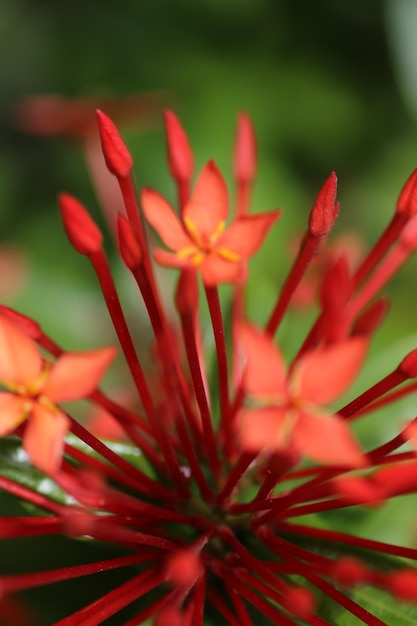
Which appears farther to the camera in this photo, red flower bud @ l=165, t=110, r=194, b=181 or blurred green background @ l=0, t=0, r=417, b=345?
blurred green background @ l=0, t=0, r=417, b=345

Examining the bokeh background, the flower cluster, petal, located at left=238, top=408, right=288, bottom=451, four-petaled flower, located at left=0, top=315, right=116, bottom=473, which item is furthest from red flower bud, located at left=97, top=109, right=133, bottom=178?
the bokeh background

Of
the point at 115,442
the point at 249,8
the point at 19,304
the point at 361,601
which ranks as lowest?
the point at 361,601

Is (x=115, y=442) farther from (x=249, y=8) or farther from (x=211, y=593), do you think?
(x=249, y=8)

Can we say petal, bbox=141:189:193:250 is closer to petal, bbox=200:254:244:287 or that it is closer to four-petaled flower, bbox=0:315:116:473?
petal, bbox=200:254:244:287

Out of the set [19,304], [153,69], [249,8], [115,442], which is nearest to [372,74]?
[249,8]

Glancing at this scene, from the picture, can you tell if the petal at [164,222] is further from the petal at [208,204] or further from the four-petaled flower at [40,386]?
the four-petaled flower at [40,386]

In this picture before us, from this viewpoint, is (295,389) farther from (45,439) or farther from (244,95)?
(244,95)

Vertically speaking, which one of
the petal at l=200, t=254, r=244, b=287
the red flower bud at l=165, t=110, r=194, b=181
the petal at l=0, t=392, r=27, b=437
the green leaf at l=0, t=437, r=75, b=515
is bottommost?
the green leaf at l=0, t=437, r=75, b=515
